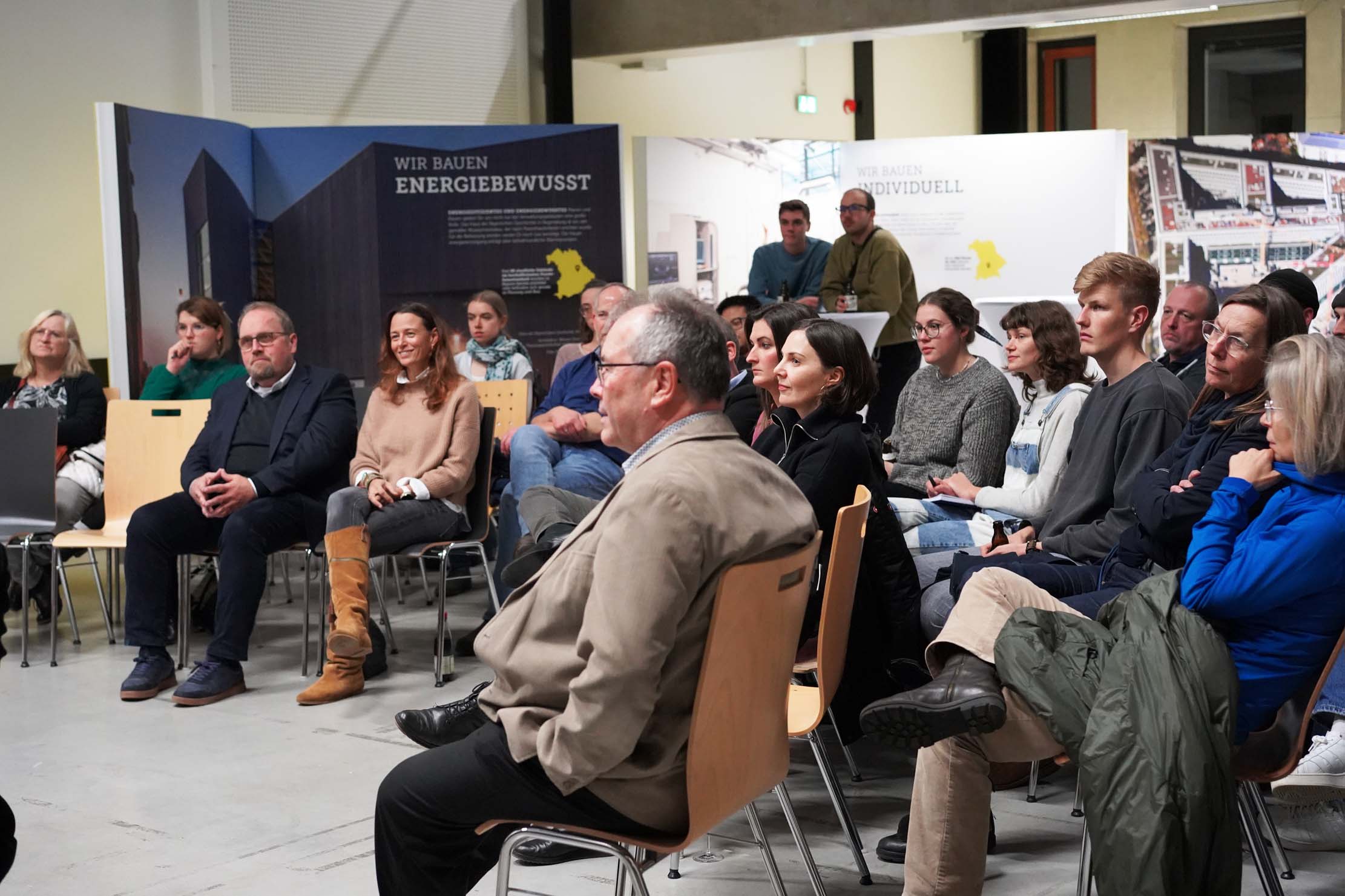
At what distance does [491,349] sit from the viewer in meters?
6.71

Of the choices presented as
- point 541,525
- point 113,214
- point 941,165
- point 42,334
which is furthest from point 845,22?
point 541,525

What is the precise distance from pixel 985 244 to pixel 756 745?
7.70 m

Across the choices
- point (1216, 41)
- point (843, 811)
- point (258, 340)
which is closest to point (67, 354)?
point (258, 340)

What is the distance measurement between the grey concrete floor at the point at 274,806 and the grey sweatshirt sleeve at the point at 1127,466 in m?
0.63

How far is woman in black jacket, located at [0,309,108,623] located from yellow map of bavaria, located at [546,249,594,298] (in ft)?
8.62

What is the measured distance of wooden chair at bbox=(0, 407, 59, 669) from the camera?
5273 mm

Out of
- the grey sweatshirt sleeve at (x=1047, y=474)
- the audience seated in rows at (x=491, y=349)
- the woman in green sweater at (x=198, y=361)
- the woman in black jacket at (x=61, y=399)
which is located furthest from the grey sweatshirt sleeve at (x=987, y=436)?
the woman in black jacket at (x=61, y=399)

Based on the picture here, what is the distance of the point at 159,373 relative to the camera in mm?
6098

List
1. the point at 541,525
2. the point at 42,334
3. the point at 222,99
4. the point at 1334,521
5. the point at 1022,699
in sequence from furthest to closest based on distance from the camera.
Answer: the point at 222,99
the point at 42,334
the point at 541,525
the point at 1022,699
the point at 1334,521

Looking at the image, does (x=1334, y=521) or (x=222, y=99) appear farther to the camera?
(x=222, y=99)

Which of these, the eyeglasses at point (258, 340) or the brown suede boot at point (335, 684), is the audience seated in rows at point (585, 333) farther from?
the brown suede boot at point (335, 684)

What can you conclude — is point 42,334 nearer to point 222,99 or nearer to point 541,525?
point 222,99

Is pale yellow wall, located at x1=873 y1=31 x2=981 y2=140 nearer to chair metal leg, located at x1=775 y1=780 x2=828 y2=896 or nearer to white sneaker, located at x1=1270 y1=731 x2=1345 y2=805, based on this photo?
white sneaker, located at x1=1270 y1=731 x2=1345 y2=805

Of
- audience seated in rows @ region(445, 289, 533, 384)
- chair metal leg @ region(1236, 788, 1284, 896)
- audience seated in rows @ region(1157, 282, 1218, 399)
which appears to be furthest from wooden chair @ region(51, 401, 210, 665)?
chair metal leg @ region(1236, 788, 1284, 896)
